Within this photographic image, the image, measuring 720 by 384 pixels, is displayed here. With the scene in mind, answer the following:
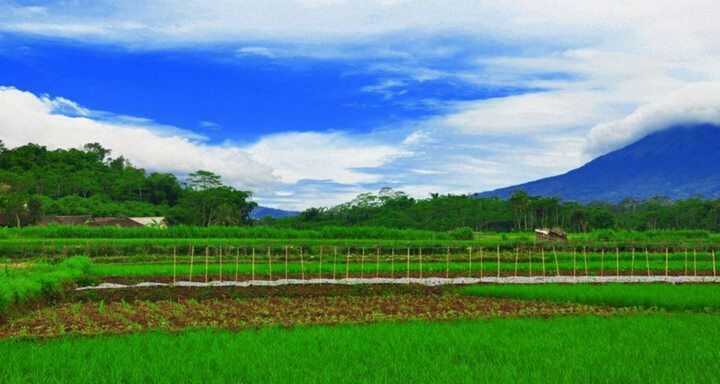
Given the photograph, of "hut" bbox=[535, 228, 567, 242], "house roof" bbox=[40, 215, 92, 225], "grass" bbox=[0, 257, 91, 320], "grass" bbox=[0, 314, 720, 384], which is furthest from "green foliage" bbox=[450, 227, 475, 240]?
"grass" bbox=[0, 314, 720, 384]

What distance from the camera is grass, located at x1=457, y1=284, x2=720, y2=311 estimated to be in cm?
1358

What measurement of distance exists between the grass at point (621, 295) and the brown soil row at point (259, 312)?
955 mm

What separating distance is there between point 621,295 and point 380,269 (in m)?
11.4

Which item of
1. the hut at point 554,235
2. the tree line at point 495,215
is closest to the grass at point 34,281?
the hut at point 554,235

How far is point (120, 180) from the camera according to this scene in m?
77.8

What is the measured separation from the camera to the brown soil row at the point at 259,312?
1045 centimetres

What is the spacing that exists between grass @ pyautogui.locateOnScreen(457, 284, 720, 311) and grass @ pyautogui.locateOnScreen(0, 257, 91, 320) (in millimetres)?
9975

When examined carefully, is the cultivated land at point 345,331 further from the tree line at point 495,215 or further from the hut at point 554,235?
the tree line at point 495,215

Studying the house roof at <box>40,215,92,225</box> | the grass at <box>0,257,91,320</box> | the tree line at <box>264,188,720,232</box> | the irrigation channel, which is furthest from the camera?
the tree line at <box>264,188,720,232</box>

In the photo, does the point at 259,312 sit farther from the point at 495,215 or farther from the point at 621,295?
the point at 495,215

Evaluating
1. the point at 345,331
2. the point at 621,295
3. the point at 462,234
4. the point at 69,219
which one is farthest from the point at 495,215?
the point at 345,331

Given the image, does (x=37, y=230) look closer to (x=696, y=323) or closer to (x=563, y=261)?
(x=563, y=261)

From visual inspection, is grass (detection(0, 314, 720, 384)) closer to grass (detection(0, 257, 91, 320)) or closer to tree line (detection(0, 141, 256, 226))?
grass (detection(0, 257, 91, 320))

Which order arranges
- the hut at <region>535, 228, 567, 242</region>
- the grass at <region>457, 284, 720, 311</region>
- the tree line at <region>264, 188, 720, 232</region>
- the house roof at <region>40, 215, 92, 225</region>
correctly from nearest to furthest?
the grass at <region>457, 284, 720, 311</region> → the hut at <region>535, 228, 567, 242</region> → the house roof at <region>40, 215, 92, 225</region> → the tree line at <region>264, 188, 720, 232</region>
